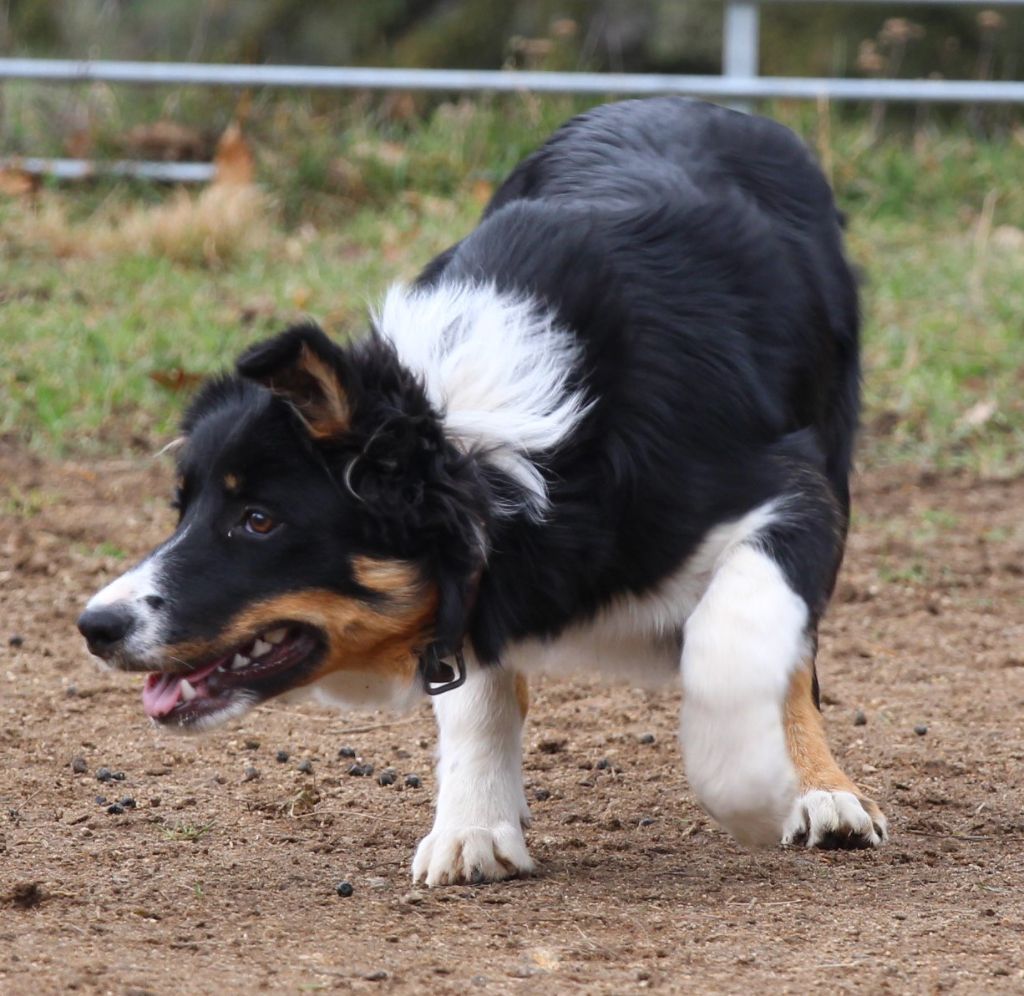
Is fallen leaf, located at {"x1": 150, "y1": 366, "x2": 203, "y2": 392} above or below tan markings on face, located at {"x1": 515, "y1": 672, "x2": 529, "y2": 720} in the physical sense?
below

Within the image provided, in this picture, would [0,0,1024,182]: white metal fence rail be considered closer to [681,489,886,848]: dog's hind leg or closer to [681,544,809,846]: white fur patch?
[681,489,886,848]: dog's hind leg

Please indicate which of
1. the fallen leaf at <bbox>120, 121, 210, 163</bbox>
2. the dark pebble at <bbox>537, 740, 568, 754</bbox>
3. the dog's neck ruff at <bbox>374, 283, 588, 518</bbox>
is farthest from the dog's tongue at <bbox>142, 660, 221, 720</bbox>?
the fallen leaf at <bbox>120, 121, 210, 163</bbox>

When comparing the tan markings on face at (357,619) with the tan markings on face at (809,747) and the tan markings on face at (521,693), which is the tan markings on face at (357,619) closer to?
the tan markings on face at (521,693)

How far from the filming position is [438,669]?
137 inches

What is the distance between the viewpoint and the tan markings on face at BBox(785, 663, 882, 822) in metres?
3.91

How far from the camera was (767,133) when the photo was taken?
15.2ft

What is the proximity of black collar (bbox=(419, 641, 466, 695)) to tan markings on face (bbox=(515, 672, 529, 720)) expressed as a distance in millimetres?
530

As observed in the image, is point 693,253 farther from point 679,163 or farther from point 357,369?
point 357,369

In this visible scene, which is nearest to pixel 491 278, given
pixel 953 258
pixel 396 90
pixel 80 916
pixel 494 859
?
pixel 494 859

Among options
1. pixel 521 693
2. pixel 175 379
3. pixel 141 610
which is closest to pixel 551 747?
pixel 521 693

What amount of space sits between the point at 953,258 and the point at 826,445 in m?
5.03

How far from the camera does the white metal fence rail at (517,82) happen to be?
31.3ft

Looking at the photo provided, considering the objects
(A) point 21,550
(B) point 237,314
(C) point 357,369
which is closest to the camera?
(C) point 357,369

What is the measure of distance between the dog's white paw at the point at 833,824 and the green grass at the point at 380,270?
3.63 m
